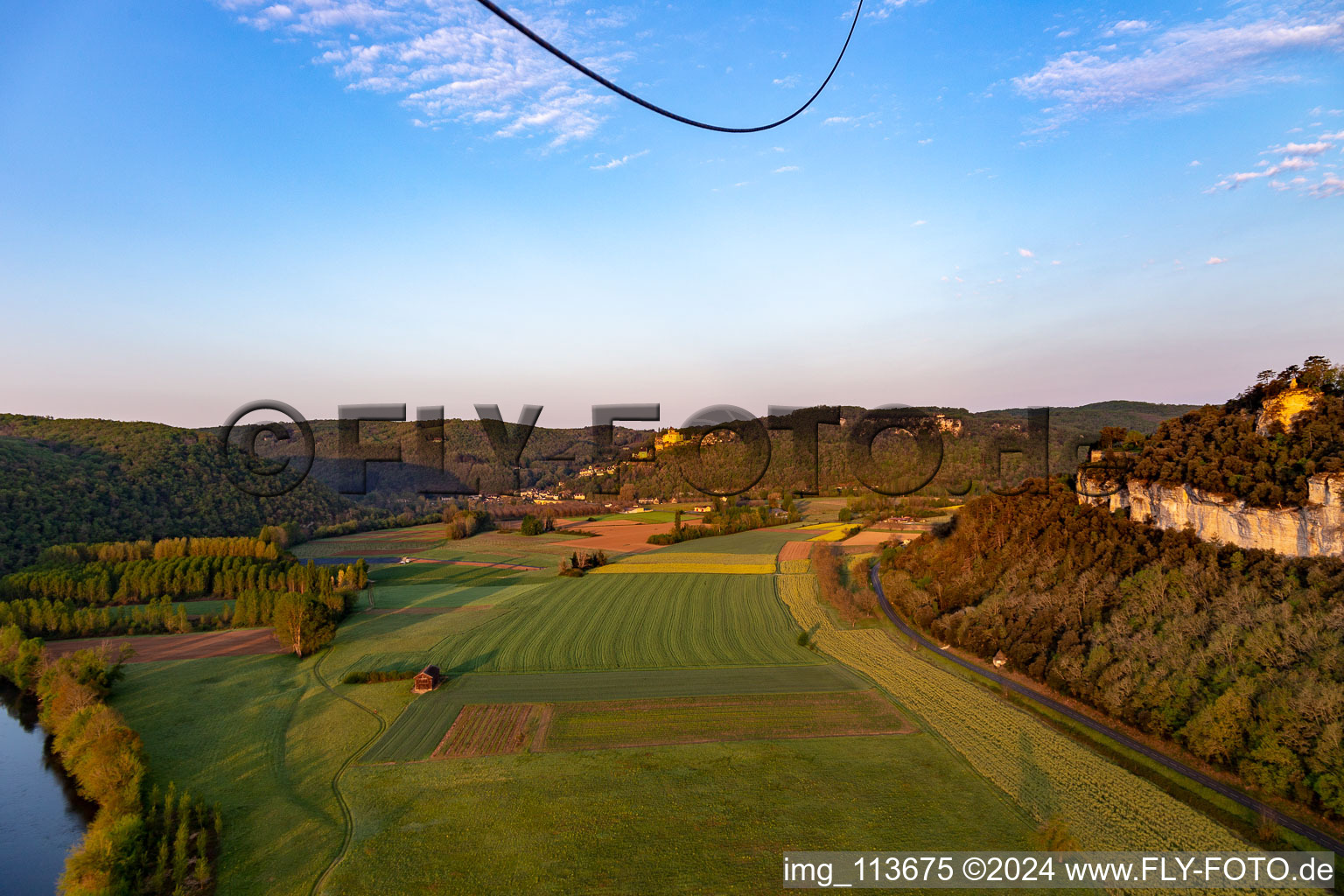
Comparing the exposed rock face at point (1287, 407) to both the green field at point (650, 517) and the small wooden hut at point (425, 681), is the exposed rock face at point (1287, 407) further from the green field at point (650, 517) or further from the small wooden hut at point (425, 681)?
the green field at point (650, 517)

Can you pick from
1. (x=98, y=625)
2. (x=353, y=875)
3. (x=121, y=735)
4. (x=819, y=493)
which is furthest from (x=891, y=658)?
(x=819, y=493)

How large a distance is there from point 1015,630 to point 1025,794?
1456 cm

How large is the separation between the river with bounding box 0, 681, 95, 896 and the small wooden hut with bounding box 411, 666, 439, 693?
38.6ft

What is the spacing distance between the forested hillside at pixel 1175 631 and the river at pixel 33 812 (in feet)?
120

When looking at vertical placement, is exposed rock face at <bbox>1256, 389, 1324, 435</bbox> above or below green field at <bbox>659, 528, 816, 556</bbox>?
above

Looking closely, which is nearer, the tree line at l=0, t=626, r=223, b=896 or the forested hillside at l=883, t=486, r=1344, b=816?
the tree line at l=0, t=626, r=223, b=896

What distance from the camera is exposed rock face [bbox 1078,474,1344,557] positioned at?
85.0 feet

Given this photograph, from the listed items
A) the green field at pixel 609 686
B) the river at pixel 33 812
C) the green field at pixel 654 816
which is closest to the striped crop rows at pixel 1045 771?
the green field at pixel 654 816

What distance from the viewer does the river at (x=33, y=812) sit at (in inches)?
748

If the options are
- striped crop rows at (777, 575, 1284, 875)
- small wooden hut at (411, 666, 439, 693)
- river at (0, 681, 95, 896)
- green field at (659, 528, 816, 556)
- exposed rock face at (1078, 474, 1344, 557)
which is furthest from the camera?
green field at (659, 528, 816, 556)

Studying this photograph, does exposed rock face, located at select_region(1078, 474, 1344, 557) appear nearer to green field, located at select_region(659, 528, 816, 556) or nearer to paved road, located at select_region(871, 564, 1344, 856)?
paved road, located at select_region(871, 564, 1344, 856)

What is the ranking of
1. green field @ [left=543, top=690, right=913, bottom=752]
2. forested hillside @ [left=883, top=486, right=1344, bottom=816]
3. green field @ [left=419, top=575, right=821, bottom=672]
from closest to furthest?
forested hillside @ [left=883, top=486, right=1344, bottom=816] < green field @ [left=543, top=690, right=913, bottom=752] < green field @ [left=419, top=575, right=821, bottom=672]

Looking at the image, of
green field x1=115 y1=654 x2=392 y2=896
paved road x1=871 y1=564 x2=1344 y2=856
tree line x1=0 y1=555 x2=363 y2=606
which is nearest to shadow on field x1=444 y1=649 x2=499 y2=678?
green field x1=115 y1=654 x2=392 y2=896

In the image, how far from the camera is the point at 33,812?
22.6 metres
